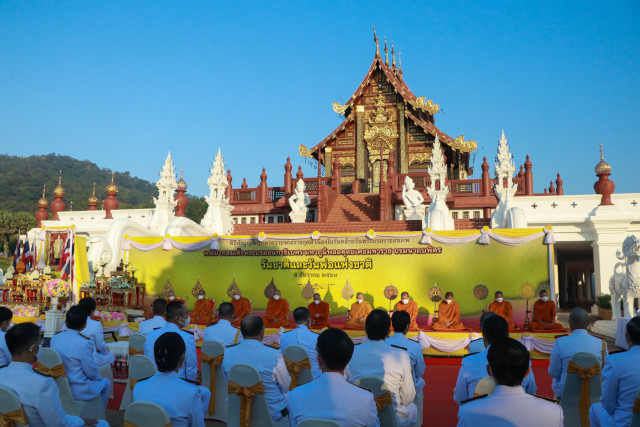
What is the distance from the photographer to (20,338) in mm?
3209

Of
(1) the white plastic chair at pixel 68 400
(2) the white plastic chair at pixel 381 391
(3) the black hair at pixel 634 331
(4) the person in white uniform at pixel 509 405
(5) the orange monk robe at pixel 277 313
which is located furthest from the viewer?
(5) the orange monk robe at pixel 277 313

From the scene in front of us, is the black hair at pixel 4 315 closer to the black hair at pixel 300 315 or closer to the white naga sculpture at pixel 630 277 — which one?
the black hair at pixel 300 315

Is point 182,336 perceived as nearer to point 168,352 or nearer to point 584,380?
point 168,352

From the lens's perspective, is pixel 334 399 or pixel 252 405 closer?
pixel 334 399

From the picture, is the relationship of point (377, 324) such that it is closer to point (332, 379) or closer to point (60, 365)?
point (332, 379)

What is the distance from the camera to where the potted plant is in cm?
1455

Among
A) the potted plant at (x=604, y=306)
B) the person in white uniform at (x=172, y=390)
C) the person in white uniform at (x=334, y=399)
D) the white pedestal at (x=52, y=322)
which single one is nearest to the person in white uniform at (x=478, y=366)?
the person in white uniform at (x=334, y=399)

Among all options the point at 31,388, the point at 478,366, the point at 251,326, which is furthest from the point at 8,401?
the point at 478,366

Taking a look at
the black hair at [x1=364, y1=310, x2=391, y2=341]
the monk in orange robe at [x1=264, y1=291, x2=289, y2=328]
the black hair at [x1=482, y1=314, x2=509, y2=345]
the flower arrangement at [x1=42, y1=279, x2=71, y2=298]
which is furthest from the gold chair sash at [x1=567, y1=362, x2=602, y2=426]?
the flower arrangement at [x1=42, y1=279, x2=71, y2=298]

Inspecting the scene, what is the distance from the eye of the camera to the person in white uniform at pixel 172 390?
3027mm

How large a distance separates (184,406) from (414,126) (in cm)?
2454

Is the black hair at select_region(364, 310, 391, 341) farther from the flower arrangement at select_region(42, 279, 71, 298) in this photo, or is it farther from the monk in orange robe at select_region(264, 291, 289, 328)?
the flower arrangement at select_region(42, 279, 71, 298)

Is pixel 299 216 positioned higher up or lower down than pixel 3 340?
higher up

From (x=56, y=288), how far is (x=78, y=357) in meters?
7.76
